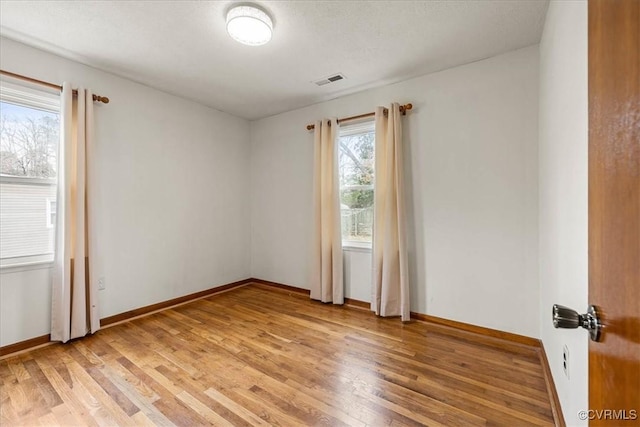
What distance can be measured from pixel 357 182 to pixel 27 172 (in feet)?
10.6

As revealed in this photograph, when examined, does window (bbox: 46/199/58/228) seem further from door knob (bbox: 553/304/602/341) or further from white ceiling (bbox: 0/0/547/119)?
door knob (bbox: 553/304/602/341)

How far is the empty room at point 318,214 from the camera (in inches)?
63.9

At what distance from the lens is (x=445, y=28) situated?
2.23 meters

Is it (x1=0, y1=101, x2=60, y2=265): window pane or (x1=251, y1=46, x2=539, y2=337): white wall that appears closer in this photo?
(x1=0, y1=101, x2=60, y2=265): window pane

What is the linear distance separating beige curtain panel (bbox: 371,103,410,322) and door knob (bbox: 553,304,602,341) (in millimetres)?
2211

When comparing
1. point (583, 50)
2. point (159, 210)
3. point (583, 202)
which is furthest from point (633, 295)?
point (159, 210)

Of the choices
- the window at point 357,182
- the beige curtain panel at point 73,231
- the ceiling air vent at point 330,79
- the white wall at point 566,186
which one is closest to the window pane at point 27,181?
the beige curtain panel at point 73,231

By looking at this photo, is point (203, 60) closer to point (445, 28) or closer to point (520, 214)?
point (445, 28)

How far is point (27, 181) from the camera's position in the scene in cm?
246

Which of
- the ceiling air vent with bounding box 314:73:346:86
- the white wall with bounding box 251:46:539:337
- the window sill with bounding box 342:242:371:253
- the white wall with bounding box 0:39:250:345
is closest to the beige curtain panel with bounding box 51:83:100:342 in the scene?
the white wall with bounding box 0:39:250:345

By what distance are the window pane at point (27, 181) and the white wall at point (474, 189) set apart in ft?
10.2

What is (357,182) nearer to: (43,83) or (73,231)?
(73,231)

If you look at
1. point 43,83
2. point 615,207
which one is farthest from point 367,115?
point 43,83

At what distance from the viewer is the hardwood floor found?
5.34ft
